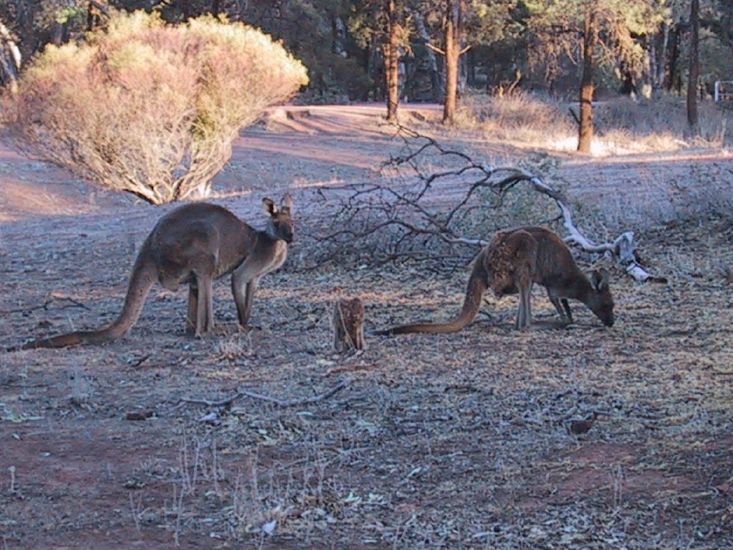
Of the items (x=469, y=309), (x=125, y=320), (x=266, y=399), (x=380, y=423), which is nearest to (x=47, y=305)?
(x=125, y=320)

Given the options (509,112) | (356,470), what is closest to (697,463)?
(356,470)

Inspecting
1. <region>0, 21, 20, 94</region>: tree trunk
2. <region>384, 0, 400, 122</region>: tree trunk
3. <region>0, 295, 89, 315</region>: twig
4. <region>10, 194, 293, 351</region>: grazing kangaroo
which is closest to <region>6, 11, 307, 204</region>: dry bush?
<region>0, 295, 89, 315</region>: twig

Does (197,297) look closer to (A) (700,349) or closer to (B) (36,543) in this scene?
(A) (700,349)

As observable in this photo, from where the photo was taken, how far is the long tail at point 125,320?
8.93 metres

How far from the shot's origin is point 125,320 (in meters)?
9.19

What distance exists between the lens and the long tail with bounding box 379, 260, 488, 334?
9039mm

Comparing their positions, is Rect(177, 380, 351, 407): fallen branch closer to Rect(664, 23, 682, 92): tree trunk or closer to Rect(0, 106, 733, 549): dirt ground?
Rect(0, 106, 733, 549): dirt ground

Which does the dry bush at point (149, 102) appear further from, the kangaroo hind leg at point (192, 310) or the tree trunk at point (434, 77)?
the tree trunk at point (434, 77)

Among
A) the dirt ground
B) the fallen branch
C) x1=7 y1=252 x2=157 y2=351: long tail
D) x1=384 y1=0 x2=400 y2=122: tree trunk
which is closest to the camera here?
the dirt ground

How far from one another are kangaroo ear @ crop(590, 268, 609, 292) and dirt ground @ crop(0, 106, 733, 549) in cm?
34

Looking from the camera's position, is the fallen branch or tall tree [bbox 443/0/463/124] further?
tall tree [bbox 443/0/463/124]

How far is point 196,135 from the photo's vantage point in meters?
24.8

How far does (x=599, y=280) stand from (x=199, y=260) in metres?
3.14

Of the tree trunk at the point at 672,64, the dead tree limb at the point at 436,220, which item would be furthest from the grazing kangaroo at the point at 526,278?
the tree trunk at the point at 672,64
